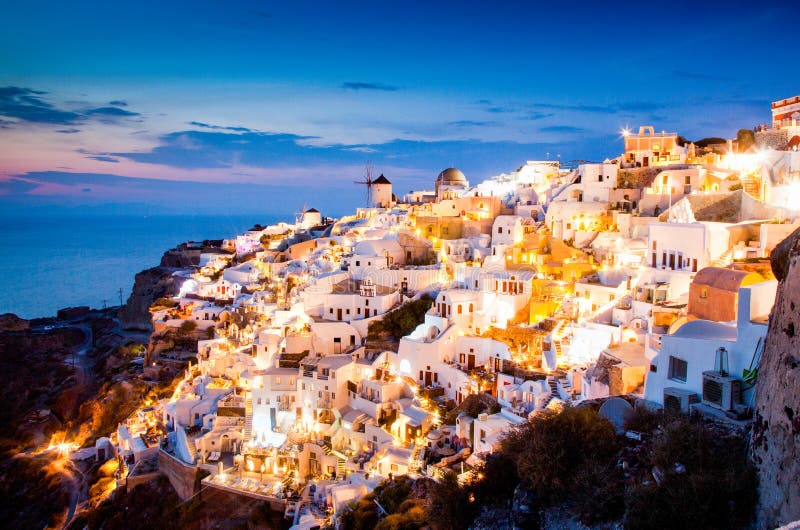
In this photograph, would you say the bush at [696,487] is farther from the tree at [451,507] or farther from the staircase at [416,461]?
the staircase at [416,461]

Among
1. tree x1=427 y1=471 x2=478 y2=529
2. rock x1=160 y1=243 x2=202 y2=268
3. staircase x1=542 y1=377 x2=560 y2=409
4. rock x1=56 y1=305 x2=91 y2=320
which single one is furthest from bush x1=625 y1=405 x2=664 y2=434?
rock x1=56 y1=305 x2=91 y2=320

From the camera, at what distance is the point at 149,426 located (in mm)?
26656

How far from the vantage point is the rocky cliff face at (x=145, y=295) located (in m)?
49.7

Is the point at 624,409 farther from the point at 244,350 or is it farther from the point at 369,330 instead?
the point at 244,350

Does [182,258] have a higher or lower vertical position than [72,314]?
Result: higher

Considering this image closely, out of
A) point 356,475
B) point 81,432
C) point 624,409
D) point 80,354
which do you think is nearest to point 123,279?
point 80,354

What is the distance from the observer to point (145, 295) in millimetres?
50781

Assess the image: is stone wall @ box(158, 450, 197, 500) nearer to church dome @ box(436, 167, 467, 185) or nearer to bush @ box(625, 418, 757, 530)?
bush @ box(625, 418, 757, 530)

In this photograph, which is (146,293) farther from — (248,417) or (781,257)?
(781,257)

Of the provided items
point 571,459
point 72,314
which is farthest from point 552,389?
point 72,314

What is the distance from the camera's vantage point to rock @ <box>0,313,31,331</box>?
161 feet

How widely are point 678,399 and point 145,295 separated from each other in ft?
162

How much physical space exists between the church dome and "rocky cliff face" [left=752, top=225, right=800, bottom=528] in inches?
1572

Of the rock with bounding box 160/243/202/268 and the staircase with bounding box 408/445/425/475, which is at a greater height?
the rock with bounding box 160/243/202/268
